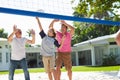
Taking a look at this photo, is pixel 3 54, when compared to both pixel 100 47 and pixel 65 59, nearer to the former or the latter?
pixel 100 47

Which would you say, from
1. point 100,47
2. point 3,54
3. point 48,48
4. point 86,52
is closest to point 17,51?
point 48,48

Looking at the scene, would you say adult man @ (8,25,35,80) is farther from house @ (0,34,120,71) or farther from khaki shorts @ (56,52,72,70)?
house @ (0,34,120,71)

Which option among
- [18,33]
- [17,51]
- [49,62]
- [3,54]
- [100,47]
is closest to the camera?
[17,51]

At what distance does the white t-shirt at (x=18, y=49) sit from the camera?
7727 mm

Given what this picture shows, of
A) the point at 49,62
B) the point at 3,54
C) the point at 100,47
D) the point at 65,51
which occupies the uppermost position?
the point at 65,51

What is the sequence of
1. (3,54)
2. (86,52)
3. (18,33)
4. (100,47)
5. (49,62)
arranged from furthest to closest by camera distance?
(86,52) < (3,54) < (100,47) < (49,62) < (18,33)

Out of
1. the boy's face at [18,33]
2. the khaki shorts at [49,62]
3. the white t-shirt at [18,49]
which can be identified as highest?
the boy's face at [18,33]

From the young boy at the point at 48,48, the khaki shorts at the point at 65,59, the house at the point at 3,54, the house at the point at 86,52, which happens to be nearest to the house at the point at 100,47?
the house at the point at 86,52

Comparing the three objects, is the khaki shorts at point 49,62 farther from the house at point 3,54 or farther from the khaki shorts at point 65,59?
the house at point 3,54

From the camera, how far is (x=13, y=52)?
7750mm

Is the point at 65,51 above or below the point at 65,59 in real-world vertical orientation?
above

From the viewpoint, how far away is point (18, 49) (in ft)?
25.4

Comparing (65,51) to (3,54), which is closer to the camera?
(65,51)

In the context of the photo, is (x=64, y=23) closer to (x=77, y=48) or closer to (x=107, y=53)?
(x=107, y=53)
